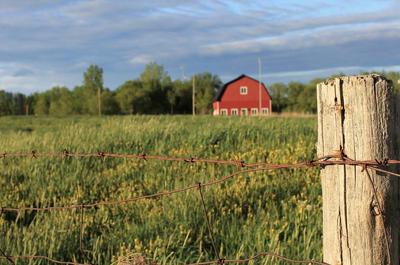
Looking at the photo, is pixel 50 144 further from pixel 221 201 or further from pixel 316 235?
pixel 316 235

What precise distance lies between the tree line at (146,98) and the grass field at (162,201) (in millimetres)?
67829

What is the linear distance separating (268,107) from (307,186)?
217 feet

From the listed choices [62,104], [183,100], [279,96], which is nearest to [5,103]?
[62,104]

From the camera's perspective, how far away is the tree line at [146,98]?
80.5 metres

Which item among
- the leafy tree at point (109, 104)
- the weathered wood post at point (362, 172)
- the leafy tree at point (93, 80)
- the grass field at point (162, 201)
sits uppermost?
the leafy tree at point (93, 80)

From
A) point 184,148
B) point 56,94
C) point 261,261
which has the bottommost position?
point 261,261

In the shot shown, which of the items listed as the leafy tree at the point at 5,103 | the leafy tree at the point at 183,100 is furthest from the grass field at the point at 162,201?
the leafy tree at the point at 5,103

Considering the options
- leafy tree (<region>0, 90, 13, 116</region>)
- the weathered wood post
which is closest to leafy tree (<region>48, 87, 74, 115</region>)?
leafy tree (<region>0, 90, 13, 116</region>)

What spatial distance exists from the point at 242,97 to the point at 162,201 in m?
66.0

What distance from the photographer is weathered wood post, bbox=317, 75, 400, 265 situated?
1961 mm

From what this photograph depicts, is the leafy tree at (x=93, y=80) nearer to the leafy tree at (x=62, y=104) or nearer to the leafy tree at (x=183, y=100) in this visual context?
the leafy tree at (x=62, y=104)

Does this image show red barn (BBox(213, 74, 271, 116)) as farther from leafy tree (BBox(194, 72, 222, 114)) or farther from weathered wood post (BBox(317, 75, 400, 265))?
weathered wood post (BBox(317, 75, 400, 265))

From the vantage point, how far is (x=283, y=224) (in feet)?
16.6

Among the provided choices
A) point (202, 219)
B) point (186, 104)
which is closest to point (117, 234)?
point (202, 219)
